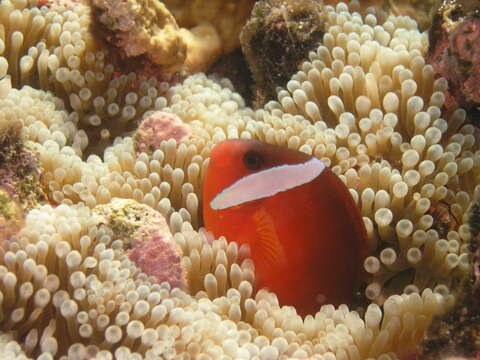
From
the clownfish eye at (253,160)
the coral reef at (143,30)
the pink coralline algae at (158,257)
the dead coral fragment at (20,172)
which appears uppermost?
the coral reef at (143,30)

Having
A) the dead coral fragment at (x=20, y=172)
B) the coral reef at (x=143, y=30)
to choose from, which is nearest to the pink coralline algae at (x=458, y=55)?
the coral reef at (x=143, y=30)

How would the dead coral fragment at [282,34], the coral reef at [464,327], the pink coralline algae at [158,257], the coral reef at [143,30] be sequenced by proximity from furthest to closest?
the dead coral fragment at [282,34]
the coral reef at [143,30]
the pink coralline algae at [158,257]
the coral reef at [464,327]

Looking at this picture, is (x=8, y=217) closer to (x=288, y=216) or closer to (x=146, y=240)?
(x=146, y=240)

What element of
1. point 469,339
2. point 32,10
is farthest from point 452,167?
point 32,10

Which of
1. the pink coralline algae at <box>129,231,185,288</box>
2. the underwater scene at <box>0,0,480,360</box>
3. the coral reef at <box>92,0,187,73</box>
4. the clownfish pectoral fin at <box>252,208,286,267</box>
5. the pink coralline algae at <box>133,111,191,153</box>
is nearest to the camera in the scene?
the underwater scene at <box>0,0,480,360</box>

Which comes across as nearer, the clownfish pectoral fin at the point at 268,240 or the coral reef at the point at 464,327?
the coral reef at the point at 464,327

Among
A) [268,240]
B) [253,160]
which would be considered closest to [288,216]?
[268,240]

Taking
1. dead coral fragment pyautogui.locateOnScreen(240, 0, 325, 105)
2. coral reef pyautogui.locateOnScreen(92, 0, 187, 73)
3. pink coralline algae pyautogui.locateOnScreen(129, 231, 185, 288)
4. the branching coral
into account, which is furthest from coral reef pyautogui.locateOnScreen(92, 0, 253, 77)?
pink coralline algae pyautogui.locateOnScreen(129, 231, 185, 288)

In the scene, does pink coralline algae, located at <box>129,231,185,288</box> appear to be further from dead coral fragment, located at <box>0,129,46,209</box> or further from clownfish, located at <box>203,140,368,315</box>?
dead coral fragment, located at <box>0,129,46,209</box>

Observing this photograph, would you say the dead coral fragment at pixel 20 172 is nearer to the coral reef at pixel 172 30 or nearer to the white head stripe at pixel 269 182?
the white head stripe at pixel 269 182
